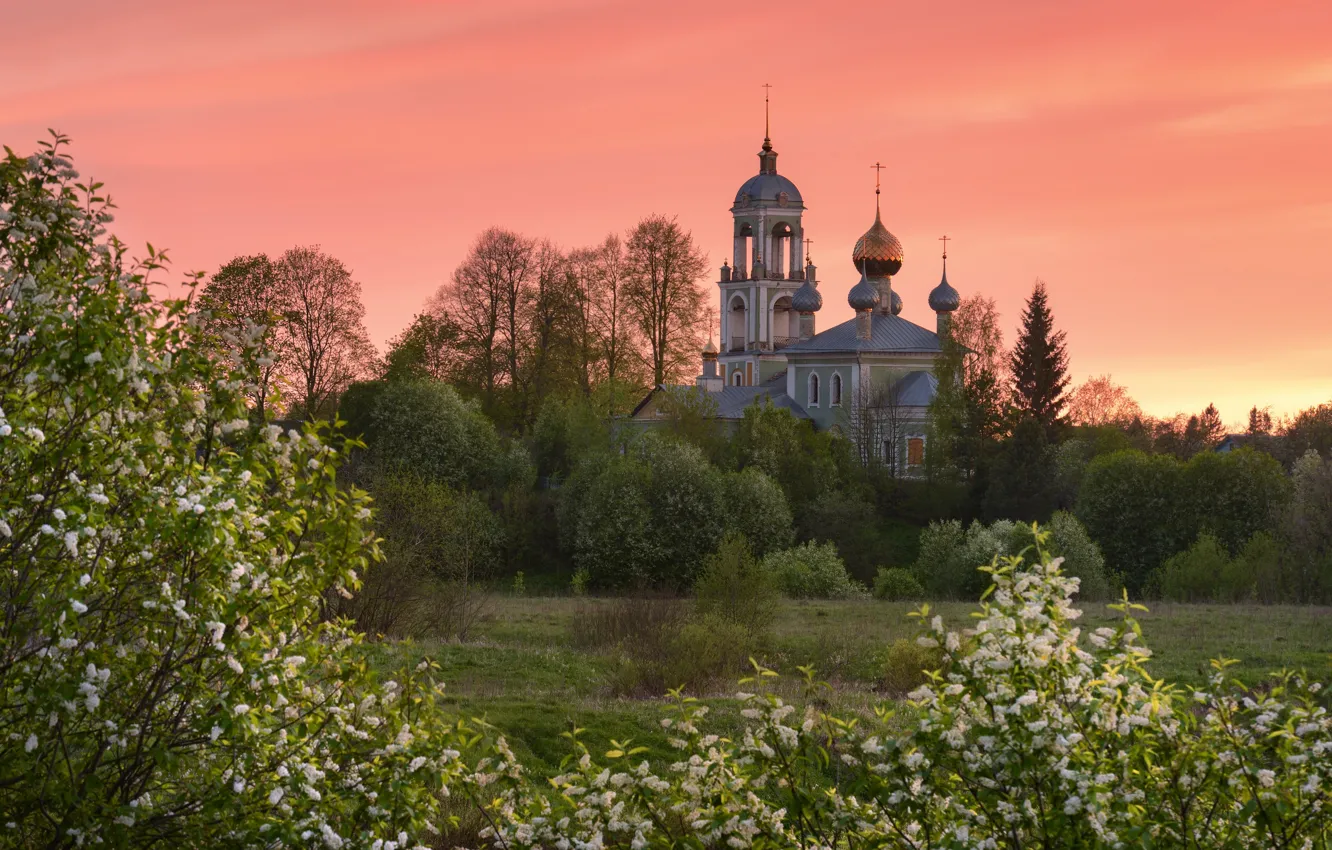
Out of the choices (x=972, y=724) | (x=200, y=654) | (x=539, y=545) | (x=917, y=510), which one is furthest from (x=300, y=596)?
(x=917, y=510)

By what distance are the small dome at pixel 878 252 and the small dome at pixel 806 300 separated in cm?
319

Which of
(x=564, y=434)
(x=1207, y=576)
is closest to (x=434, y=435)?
(x=564, y=434)

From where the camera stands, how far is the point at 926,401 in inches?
2717

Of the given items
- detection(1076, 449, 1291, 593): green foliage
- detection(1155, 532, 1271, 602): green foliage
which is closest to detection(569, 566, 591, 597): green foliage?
detection(1155, 532, 1271, 602): green foliage

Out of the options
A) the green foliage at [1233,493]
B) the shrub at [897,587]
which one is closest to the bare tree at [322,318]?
the shrub at [897,587]

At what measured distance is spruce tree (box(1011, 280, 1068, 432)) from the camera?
63.4m

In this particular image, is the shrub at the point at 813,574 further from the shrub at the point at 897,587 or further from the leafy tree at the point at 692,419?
the leafy tree at the point at 692,419

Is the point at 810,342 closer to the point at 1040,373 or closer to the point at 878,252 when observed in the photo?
the point at 878,252

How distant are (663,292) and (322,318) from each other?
19120 mm

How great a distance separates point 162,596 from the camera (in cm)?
657

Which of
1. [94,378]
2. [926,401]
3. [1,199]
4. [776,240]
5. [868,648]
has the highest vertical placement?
[776,240]

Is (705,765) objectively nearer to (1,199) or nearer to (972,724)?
(972,724)

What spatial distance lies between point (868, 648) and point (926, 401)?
44.8 meters

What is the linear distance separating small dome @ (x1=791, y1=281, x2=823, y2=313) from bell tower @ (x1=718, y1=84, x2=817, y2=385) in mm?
951
